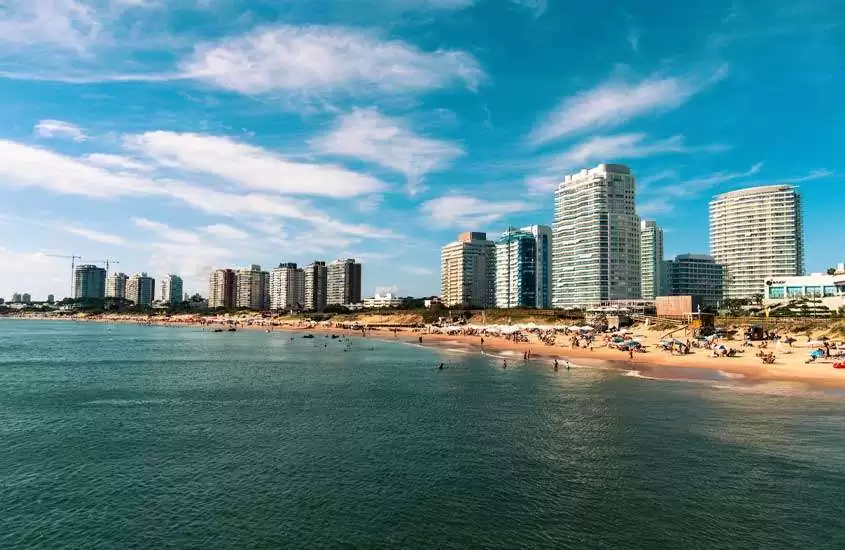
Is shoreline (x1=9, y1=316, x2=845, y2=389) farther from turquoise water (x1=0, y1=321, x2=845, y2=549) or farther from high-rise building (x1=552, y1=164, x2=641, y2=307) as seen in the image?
high-rise building (x1=552, y1=164, x2=641, y2=307)

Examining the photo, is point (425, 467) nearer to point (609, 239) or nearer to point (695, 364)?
point (695, 364)

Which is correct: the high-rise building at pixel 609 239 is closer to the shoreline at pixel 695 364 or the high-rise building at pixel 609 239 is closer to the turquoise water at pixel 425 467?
the shoreline at pixel 695 364

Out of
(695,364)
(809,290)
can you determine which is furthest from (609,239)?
(695,364)

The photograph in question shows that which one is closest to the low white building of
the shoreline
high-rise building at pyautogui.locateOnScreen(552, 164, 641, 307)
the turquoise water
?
high-rise building at pyautogui.locateOnScreen(552, 164, 641, 307)

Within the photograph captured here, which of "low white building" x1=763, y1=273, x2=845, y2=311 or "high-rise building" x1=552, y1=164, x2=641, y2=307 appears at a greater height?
"high-rise building" x1=552, y1=164, x2=641, y2=307

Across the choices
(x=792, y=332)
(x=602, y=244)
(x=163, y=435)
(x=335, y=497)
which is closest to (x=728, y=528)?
(x=335, y=497)

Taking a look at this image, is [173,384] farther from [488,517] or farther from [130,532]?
[488,517]
